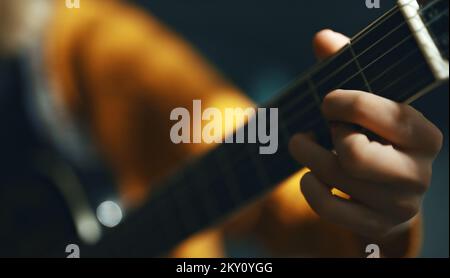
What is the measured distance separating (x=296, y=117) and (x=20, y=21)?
489 mm

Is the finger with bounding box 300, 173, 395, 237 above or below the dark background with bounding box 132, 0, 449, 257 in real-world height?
below

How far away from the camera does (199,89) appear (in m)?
0.62

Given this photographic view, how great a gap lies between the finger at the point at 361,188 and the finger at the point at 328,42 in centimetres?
6

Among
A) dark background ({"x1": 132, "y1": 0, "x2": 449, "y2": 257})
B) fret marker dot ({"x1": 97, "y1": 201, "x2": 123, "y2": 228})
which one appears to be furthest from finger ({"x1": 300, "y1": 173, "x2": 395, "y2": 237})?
fret marker dot ({"x1": 97, "y1": 201, "x2": 123, "y2": 228})

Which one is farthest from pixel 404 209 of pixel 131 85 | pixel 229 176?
pixel 131 85

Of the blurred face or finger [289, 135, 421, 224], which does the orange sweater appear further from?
finger [289, 135, 421, 224]

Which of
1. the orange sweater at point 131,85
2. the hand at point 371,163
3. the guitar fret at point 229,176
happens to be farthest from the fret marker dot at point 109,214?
the hand at point 371,163

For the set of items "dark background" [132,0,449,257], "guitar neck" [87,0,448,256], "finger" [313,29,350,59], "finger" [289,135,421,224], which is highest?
"dark background" [132,0,449,257]

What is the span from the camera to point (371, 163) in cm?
24

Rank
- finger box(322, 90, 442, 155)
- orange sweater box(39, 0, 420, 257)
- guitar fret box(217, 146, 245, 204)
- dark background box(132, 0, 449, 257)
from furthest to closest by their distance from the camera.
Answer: orange sweater box(39, 0, 420, 257)
dark background box(132, 0, 449, 257)
guitar fret box(217, 146, 245, 204)
finger box(322, 90, 442, 155)

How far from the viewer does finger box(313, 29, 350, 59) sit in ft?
0.99

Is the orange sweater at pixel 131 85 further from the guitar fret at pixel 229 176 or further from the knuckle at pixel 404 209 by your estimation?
the knuckle at pixel 404 209

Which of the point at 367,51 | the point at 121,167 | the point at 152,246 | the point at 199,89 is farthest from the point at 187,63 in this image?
the point at 367,51

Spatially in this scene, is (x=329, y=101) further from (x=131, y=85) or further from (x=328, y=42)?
(x=131, y=85)
